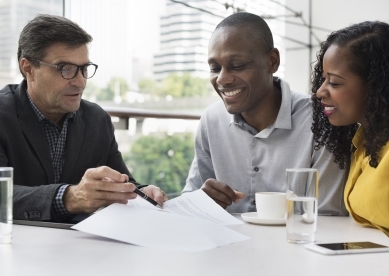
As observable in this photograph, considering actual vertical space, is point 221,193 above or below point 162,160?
above

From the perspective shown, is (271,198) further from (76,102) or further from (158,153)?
(158,153)

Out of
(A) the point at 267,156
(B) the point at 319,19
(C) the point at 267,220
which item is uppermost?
(B) the point at 319,19

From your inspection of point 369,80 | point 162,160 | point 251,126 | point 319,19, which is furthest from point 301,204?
point 319,19

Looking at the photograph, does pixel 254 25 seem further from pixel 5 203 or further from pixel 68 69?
pixel 5 203

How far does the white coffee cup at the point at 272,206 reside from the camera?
1473 millimetres

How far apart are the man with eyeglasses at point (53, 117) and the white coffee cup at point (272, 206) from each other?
0.96 ft

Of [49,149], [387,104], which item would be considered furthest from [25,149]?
[387,104]

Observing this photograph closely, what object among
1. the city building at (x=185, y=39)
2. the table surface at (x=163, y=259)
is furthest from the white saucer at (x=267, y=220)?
the city building at (x=185, y=39)

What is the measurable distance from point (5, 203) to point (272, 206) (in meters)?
0.67

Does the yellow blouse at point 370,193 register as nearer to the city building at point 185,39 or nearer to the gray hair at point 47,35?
the gray hair at point 47,35

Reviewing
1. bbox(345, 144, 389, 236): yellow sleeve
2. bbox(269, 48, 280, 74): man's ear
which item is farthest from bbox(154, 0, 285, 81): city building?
bbox(345, 144, 389, 236): yellow sleeve

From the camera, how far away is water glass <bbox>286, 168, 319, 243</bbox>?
1188 mm

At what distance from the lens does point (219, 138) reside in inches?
80.2

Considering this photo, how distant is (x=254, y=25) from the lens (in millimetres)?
2039
